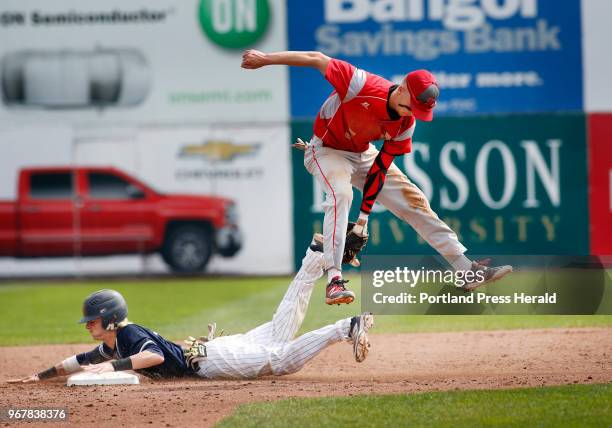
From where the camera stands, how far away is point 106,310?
7066 mm

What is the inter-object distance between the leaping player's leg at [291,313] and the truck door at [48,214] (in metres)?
9.53

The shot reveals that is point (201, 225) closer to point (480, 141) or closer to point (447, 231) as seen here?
point (480, 141)

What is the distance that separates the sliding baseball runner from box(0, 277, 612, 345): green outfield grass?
8.68 ft

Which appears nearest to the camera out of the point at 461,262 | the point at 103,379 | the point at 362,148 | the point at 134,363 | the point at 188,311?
the point at 134,363

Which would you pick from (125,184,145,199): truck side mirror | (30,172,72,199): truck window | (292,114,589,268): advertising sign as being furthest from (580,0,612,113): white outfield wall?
(30,172,72,199): truck window

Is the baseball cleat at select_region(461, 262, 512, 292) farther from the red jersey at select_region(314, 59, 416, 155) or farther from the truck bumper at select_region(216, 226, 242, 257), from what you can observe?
the truck bumper at select_region(216, 226, 242, 257)

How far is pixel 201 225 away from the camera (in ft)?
54.6

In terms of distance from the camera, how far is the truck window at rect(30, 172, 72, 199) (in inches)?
654

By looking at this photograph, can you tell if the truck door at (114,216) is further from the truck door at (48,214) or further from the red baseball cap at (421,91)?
the red baseball cap at (421,91)

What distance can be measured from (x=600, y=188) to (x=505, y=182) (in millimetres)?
1549

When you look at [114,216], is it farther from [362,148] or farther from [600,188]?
[362,148]

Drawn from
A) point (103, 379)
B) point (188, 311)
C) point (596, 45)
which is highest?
point (596, 45)

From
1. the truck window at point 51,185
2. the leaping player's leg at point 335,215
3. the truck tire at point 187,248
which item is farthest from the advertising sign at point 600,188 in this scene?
the leaping player's leg at point 335,215

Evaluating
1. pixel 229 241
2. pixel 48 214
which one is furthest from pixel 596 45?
pixel 48 214
